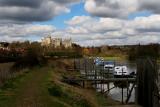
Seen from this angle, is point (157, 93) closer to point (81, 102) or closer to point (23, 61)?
point (81, 102)

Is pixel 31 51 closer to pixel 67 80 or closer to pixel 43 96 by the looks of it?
pixel 67 80

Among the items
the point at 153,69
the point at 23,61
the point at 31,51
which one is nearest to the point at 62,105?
the point at 153,69

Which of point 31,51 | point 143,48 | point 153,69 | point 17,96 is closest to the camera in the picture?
point 153,69

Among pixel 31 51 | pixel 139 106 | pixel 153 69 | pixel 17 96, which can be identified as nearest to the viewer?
pixel 153 69

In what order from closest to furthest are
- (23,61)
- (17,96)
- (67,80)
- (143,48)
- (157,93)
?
(157,93) → (17,96) → (67,80) → (23,61) → (143,48)

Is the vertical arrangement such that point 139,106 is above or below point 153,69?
below

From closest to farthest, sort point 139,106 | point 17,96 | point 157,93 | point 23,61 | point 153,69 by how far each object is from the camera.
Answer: point 157,93
point 153,69
point 17,96
point 139,106
point 23,61

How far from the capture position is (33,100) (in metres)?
26.3

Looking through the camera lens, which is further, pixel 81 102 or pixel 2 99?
pixel 81 102

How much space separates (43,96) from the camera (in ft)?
97.1

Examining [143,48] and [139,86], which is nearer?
[139,86]

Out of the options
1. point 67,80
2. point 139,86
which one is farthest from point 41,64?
point 139,86

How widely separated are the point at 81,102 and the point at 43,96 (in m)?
2.67

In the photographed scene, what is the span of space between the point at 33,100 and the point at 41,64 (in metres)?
65.8
